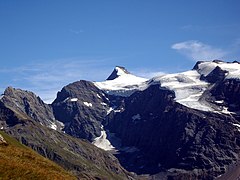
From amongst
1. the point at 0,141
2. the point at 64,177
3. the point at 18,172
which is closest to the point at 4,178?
the point at 18,172

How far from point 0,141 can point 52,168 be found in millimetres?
6631

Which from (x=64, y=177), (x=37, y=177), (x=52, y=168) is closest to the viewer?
(x=37, y=177)

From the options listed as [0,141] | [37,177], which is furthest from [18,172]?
[0,141]

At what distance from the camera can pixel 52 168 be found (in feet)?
128

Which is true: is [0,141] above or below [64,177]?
above

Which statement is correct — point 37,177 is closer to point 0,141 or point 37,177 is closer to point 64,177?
point 64,177

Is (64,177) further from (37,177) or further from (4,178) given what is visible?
(4,178)

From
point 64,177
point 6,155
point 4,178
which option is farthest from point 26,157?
point 4,178

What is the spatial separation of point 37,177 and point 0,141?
10.3m

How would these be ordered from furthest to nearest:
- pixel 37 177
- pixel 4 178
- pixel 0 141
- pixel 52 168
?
pixel 0 141, pixel 52 168, pixel 37 177, pixel 4 178

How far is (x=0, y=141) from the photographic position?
141 ft

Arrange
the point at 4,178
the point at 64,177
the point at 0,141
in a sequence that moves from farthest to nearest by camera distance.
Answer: the point at 0,141 → the point at 64,177 → the point at 4,178

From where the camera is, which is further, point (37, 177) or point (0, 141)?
point (0, 141)

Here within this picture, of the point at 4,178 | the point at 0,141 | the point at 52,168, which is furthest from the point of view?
the point at 0,141
